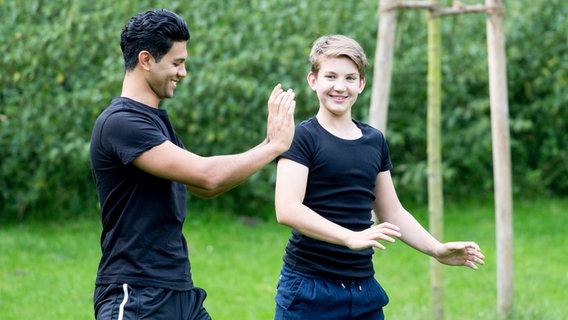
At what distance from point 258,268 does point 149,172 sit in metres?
4.38

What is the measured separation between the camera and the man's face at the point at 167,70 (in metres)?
3.27

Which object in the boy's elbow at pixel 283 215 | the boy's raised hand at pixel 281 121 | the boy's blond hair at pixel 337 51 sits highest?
the boy's blond hair at pixel 337 51

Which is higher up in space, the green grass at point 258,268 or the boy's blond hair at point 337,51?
the boy's blond hair at point 337,51

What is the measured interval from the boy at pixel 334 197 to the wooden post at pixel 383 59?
178 centimetres

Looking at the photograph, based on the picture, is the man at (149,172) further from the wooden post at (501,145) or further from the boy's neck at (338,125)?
the wooden post at (501,145)

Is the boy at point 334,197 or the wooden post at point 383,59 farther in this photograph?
the wooden post at point 383,59

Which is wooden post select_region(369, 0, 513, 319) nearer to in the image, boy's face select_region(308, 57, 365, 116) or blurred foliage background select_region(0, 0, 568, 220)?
boy's face select_region(308, 57, 365, 116)

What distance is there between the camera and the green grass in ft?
20.5

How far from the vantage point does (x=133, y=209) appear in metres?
3.21

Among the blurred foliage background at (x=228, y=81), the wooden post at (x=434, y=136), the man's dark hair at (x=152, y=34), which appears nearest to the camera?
the man's dark hair at (x=152, y=34)

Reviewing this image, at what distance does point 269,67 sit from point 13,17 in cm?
239

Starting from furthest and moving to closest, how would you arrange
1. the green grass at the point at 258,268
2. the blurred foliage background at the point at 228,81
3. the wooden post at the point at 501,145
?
the blurred foliage background at the point at 228,81, the green grass at the point at 258,268, the wooden post at the point at 501,145

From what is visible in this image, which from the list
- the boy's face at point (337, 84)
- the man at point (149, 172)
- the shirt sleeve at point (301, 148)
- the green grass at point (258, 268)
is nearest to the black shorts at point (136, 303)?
the man at point (149, 172)

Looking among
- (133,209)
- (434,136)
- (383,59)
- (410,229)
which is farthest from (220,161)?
(383,59)
